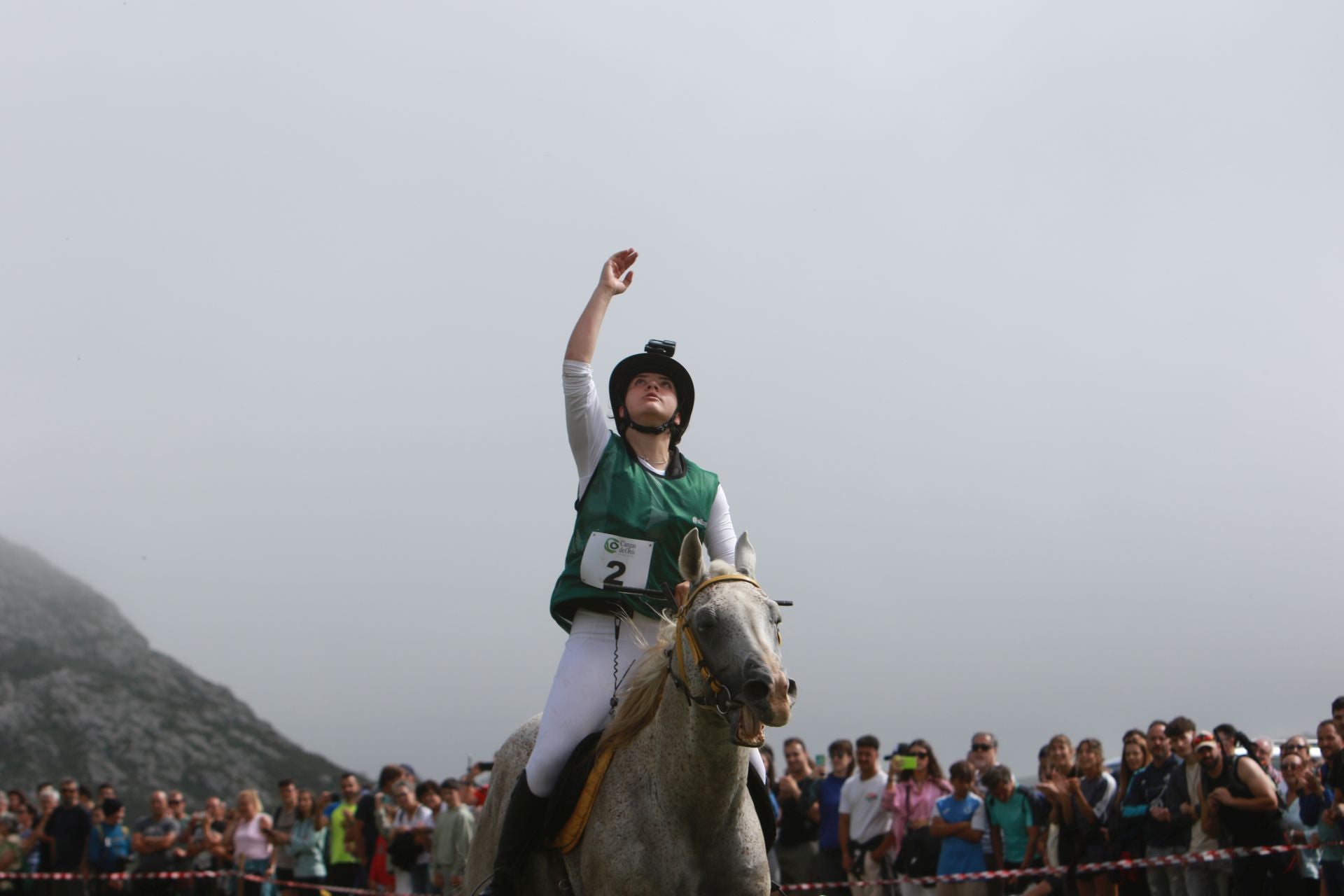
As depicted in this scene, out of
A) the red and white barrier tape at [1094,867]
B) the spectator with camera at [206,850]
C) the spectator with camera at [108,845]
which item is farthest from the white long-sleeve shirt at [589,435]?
the spectator with camera at [108,845]

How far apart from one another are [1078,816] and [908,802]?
175 cm

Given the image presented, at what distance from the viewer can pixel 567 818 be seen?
16.6ft

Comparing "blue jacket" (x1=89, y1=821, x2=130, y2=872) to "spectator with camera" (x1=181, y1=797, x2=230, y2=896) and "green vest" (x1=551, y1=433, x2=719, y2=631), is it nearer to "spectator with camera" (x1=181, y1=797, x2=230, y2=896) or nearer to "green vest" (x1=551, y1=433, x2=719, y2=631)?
"spectator with camera" (x1=181, y1=797, x2=230, y2=896)

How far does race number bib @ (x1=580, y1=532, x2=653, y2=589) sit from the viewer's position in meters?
5.36

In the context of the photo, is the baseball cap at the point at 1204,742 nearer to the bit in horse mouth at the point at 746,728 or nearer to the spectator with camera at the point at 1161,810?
the spectator with camera at the point at 1161,810

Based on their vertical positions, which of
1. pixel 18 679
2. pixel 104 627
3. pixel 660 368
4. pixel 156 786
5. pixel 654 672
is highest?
pixel 104 627

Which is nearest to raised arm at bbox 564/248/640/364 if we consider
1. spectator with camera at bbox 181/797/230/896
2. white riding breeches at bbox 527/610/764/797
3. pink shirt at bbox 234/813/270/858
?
white riding breeches at bbox 527/610/764/797

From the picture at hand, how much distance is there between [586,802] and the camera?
497 centimetres

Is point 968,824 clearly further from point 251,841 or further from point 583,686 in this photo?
point 251,841

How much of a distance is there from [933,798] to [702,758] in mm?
8569

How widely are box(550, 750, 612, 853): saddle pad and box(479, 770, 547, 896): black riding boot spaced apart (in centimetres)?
20

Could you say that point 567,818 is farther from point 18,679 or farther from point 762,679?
point 18,679

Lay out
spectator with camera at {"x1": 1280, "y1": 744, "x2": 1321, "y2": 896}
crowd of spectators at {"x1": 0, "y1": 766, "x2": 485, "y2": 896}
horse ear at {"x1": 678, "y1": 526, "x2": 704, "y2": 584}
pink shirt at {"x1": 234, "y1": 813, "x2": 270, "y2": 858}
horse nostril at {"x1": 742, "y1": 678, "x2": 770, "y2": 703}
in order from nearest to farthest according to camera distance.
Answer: horse nostril at {"x1": 742, "y1": 678, "x2": 770, "y2": 703} → horse ear at {"x1": 678, "y1": 526, "x2": 704, "y2": 584} → spectator with camera at {"x1": 1280, "y1": 744, "x2": 1321, "y2": 896} → crowd of spectators at {"x1": 0, "y1": 766, "x2": 485, "y2": 896} → pink shirt at {"x1": 234, "y1": 813, "x2": 270, "y2": 858}

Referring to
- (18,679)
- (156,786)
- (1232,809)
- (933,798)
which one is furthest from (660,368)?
(18,679)
